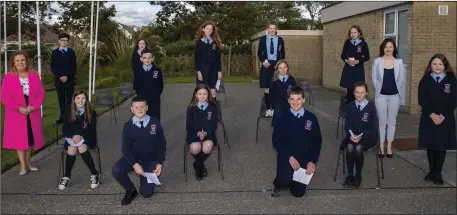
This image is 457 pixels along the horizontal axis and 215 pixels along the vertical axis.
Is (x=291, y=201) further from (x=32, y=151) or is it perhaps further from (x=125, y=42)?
(x=125, y=42)

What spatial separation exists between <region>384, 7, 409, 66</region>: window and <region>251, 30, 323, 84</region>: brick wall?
7866 mm

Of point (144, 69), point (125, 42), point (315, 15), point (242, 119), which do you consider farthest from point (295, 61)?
point (315, 15)

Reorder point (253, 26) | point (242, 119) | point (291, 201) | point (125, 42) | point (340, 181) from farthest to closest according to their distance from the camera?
point (253, 26) < point (125, 42) < point (242, 119) < point (340, 181) < point (291, 201)

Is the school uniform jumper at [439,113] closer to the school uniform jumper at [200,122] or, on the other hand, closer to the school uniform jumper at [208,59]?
the school uniform jumper at [200,122]

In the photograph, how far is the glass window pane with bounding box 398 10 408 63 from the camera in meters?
11.0

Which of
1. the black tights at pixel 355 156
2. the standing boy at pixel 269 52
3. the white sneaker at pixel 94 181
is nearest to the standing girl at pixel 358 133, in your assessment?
the black tights at pixel 355 156

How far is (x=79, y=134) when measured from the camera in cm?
554

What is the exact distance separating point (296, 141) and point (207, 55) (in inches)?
137

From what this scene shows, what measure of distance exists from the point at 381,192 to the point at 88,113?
11.2 feet

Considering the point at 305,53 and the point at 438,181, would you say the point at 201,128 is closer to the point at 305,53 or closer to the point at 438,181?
the point at 438,181

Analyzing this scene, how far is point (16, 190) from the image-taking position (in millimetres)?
5336

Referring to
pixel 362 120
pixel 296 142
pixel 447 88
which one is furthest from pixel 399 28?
pixel 296 142

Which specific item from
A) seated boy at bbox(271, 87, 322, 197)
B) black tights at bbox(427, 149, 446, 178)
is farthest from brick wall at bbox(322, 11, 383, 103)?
seated boy at bbox(271, 87, 322, 197)

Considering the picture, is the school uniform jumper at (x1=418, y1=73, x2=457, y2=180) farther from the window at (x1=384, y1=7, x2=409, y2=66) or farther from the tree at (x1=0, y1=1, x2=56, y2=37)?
the tree at (x1=0, y1=1, x2=56, y2=37)
